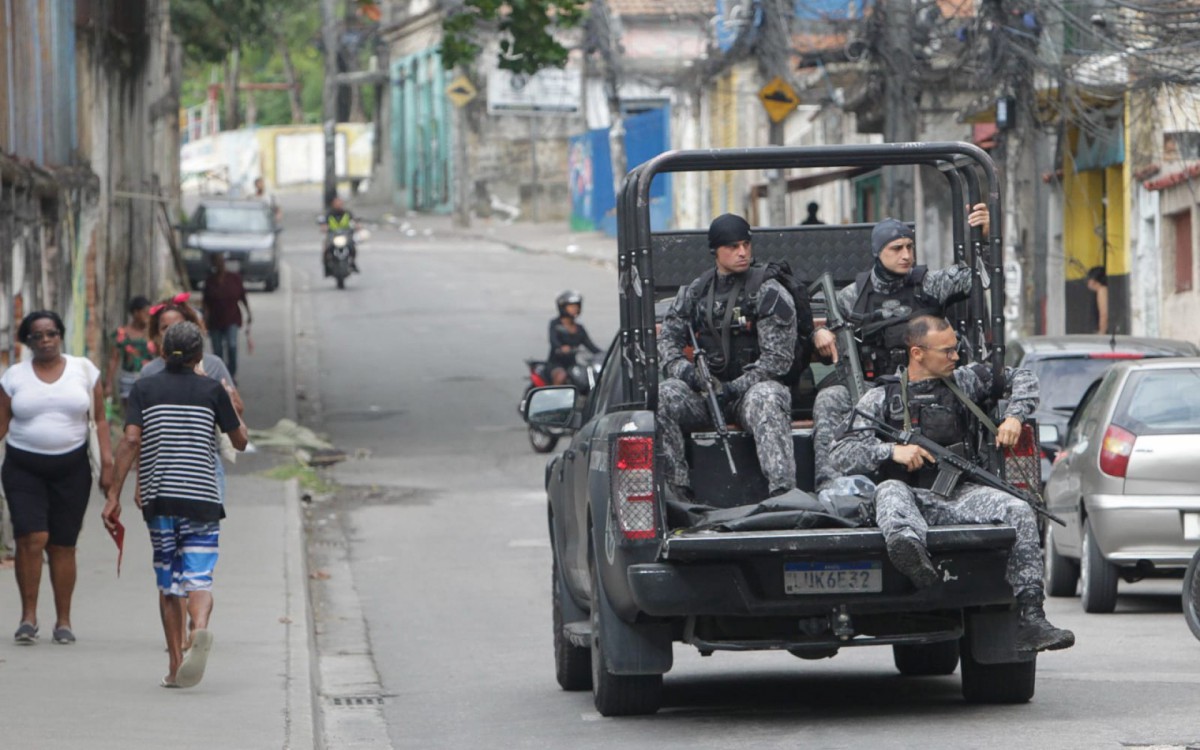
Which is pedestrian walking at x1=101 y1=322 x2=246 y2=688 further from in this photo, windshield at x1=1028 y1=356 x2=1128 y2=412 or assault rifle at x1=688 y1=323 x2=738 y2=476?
windshield at x1=1028 y1=356 x2=1128 y2=412

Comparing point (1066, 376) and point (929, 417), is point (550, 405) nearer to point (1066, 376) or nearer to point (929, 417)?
point (929, 417)

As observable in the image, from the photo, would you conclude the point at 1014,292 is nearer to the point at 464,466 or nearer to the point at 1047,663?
the point at 464,466

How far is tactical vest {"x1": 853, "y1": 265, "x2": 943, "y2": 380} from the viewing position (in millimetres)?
8977

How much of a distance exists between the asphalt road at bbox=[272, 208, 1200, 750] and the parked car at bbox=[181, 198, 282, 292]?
1223cm

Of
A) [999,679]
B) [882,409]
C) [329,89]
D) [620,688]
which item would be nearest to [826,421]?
[882,409]

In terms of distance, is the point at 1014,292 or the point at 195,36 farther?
the point at 195,36

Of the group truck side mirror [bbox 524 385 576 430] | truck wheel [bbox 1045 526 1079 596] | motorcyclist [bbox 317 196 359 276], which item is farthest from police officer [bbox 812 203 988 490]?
motorcyclist [bbox 317 196 359 276]

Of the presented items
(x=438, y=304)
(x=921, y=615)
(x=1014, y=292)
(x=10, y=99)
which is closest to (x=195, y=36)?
(x=438, y=304)

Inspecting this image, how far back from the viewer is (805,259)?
10297 millimetres

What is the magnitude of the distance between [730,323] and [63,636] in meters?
4.23

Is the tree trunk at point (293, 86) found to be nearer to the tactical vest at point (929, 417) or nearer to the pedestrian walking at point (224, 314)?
the pedestrian walking at point (224, 314)

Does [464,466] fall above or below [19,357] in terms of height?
below

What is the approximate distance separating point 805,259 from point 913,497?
7.59ft

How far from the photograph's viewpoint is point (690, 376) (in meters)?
8.82
